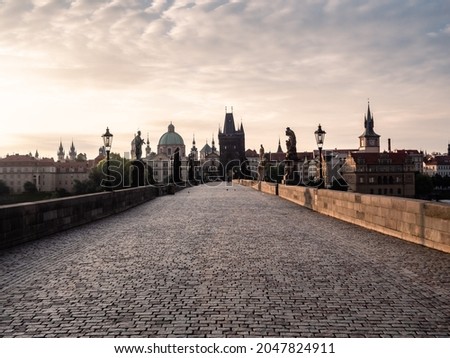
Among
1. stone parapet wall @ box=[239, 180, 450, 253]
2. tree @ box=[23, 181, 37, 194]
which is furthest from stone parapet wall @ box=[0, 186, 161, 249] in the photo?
tree @ box=[23, 181, 37, 194]

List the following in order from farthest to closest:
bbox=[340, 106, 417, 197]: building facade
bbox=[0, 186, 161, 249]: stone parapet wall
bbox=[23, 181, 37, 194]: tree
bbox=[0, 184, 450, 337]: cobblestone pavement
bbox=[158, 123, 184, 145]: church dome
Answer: bbox=[158, 123, 184, 145]: church dome → bbox=[23, 181, 37, 194]: tree → bbox=[340, 106, 417, 197]: building facade → bbox=[0, 186, 161, 249]: stone parapet wall → bbox=[0, 184, 450, 337]: cobblestone pavement

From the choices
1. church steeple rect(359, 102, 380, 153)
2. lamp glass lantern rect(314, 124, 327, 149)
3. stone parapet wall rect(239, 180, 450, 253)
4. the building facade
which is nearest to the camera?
stone parapet wall rect(239, 180, 450, 253)

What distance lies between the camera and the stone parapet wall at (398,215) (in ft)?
31.7

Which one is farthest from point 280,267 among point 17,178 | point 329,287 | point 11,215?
point 17,178

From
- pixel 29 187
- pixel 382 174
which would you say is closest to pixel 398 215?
pixel 382 174

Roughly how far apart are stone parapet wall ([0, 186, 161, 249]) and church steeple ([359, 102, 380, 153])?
16222cm

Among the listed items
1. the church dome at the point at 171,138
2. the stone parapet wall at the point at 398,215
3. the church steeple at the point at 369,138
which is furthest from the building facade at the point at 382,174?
the stone parapet wall at the point at 398,215

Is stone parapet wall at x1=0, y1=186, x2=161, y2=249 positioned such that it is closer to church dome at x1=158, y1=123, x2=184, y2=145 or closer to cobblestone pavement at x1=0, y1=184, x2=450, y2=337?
cobblestone pavement at x1=0, y1=184, x2=450, y2=337

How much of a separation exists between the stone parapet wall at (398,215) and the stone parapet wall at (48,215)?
871cm

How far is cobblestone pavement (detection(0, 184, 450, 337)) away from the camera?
16.2 ft

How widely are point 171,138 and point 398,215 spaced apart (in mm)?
184900

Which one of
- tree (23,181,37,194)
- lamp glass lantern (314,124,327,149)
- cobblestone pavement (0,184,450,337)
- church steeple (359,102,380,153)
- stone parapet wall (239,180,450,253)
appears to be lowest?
tree (23,181,37,194)

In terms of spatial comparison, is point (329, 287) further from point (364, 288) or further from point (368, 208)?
point (368, 208)
